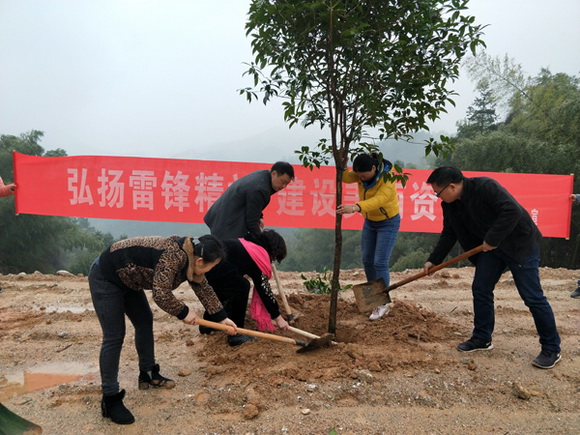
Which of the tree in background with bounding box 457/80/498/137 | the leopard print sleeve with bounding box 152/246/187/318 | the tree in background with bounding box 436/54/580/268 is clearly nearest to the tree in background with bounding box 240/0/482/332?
the leopard print sleeve with bounding box 152/246/187/318

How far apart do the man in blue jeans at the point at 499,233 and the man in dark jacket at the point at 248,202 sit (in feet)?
4.36

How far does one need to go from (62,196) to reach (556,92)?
40.3ft

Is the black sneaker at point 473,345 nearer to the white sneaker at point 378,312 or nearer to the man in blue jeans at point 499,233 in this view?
the man in blue jeans at point 499,233

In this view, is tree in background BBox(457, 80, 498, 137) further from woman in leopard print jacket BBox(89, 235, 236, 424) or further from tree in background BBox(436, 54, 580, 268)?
woman in leopard print jacket BBox(89, 235, 236, 424)

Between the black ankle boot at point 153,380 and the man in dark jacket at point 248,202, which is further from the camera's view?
the man in dark jacket at point 248,202

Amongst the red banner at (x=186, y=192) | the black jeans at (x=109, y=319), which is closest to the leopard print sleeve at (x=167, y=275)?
the black jeans at (x=109, y=319)

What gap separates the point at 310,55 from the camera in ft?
10.9

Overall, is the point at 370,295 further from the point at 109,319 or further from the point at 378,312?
the point at 109,319

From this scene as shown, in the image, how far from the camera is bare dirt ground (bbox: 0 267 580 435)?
8.77 feet

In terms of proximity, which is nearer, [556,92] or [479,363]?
[479,363]

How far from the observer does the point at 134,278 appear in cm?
258

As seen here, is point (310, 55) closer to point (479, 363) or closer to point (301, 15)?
point (301, 15)

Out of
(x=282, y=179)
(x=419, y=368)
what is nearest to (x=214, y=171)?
(x=282, y=179)

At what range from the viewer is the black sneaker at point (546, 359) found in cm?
332
